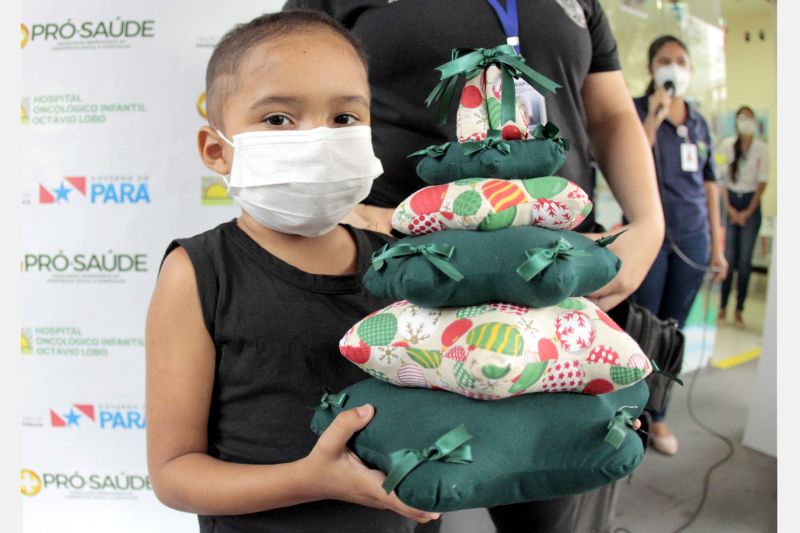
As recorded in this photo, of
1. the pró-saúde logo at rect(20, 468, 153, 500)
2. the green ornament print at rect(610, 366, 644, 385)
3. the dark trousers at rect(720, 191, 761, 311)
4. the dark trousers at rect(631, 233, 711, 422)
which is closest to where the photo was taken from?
the green ornament print at rect(610, 366, 644, 385)

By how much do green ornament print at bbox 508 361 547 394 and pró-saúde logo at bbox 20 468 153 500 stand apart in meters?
1.57

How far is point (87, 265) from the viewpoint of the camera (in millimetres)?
1742

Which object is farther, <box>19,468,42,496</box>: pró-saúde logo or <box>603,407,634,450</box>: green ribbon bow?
<box>19,468,42,496</box>: pró-saúde logo

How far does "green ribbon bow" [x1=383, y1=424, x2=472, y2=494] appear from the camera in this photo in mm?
621

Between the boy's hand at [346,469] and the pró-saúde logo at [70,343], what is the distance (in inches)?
48.8

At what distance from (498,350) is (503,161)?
246mm

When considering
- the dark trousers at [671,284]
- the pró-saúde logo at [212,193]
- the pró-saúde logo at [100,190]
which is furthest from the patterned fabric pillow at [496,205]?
the dark trousers at [671,284]

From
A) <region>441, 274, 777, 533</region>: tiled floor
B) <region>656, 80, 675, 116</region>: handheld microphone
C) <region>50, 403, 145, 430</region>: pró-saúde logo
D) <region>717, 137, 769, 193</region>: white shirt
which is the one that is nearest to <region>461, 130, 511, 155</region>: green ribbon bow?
<region>441, 274, 777, 533</region>: tiled floor

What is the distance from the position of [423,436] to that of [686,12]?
410cm

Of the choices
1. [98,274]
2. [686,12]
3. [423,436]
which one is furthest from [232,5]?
[686,12]

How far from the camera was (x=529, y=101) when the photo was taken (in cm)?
103

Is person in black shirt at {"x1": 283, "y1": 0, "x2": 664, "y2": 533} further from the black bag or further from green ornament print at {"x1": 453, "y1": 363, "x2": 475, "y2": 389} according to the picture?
green ornament print at {"x1": 453, "y1": 363, "x2": 475, "y2": 389}

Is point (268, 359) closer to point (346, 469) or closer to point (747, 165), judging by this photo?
point (346, 469)

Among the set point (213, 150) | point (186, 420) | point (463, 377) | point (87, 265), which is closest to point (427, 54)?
point (213, 150)
